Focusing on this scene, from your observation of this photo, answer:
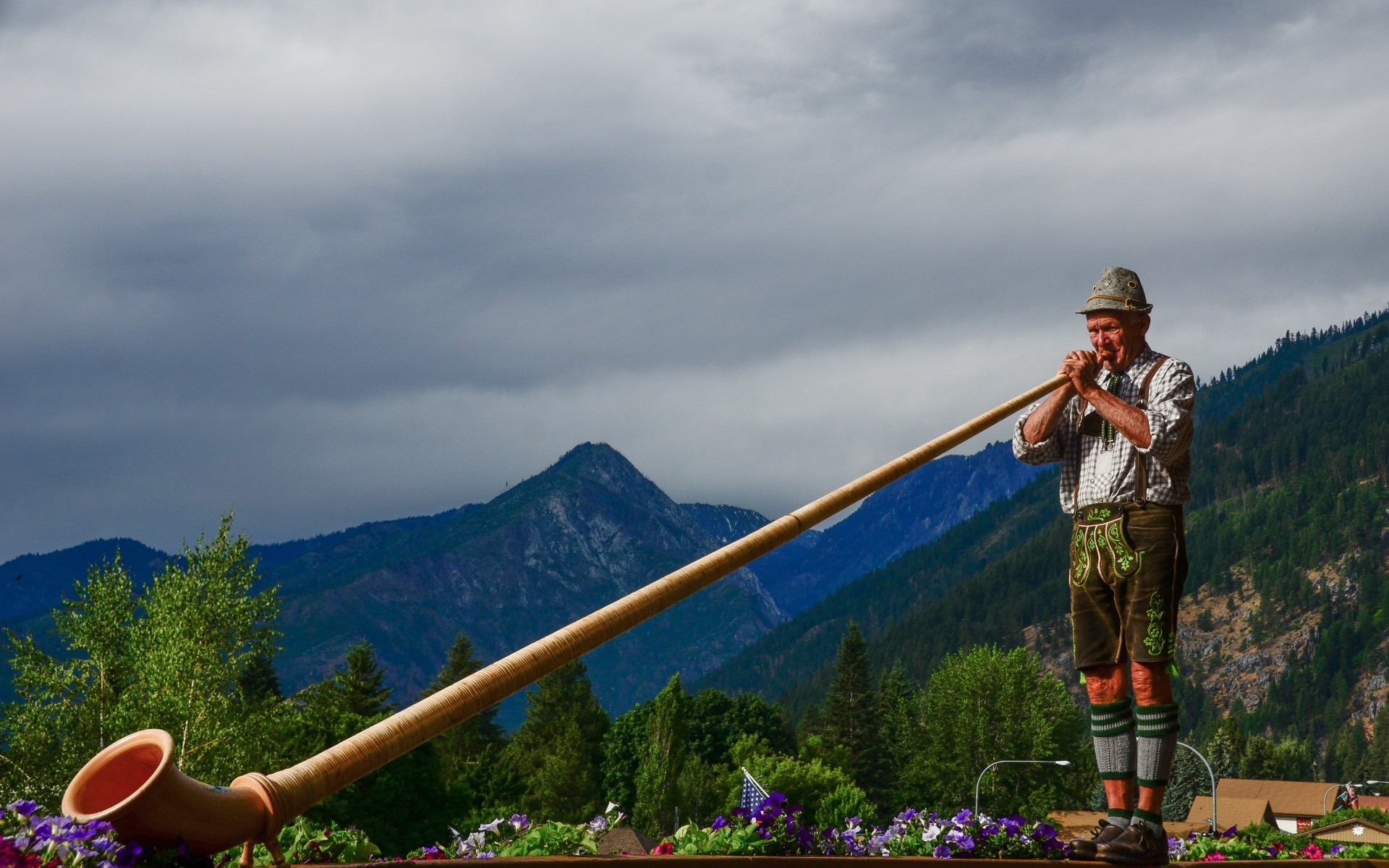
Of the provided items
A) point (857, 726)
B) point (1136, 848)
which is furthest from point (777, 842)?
point (857, 726)

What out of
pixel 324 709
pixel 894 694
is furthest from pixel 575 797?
pixel 324 709

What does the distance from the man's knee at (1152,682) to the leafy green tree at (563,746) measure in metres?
78.5

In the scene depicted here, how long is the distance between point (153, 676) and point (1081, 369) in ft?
92.6

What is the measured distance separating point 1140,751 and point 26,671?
31.9 metres

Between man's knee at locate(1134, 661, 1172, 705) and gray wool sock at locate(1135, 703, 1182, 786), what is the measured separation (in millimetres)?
37

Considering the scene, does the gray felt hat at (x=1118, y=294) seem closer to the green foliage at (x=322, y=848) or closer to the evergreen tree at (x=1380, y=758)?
the green foliage at (x=322, y=848)

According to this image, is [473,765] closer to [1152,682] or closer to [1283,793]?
[1152,682]

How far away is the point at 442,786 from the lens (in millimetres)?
53188

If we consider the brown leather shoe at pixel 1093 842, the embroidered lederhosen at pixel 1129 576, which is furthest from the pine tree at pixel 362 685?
the embroidered lederhosen at pixel 1129 576

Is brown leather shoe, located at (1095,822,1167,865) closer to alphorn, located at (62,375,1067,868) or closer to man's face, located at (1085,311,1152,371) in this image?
man's face, located at (1085,311,1152,371)

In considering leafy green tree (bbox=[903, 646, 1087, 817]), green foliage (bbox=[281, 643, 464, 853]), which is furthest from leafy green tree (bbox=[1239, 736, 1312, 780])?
green foliage (bbox=[281, 643, 464, 853])

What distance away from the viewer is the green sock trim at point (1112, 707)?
7.79m

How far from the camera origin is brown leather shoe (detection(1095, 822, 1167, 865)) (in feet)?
24.3

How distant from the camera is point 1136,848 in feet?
24.3
